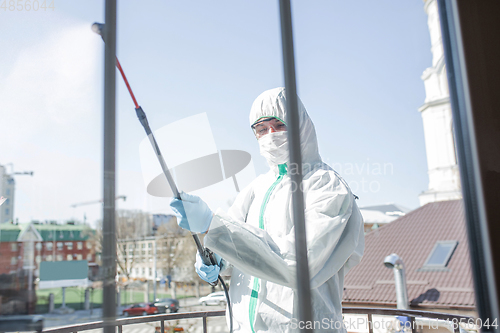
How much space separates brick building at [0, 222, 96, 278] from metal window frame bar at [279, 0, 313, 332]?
0.52 metres

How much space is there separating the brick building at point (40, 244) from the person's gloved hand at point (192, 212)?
0.37 metres

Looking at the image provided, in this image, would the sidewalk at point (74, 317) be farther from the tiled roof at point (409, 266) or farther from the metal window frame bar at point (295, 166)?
the tiled roof at point (409, 266)

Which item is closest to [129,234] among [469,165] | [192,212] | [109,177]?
[192,212]

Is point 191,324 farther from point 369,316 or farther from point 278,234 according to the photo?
point 278,234

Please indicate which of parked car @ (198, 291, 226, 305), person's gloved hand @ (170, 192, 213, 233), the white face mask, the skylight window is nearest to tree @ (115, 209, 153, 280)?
person's gloved hand @ (170, 192, 213, 233)

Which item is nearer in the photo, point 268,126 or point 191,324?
point 268,126

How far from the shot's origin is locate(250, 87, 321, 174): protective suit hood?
127 cm

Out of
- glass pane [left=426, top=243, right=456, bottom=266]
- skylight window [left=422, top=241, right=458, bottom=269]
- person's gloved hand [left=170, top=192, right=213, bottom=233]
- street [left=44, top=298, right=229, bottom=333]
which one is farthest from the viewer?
glass pane [left=426, top=243, right=456, bottom=266]

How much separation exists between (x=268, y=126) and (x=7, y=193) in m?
0.83

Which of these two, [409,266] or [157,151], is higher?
[157,151]

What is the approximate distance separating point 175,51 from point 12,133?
22.0 inches

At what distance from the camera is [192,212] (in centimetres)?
122

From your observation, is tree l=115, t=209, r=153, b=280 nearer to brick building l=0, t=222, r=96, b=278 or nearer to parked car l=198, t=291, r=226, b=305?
brick building l=0, t=222, r=96, b=278

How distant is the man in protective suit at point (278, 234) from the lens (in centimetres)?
96
